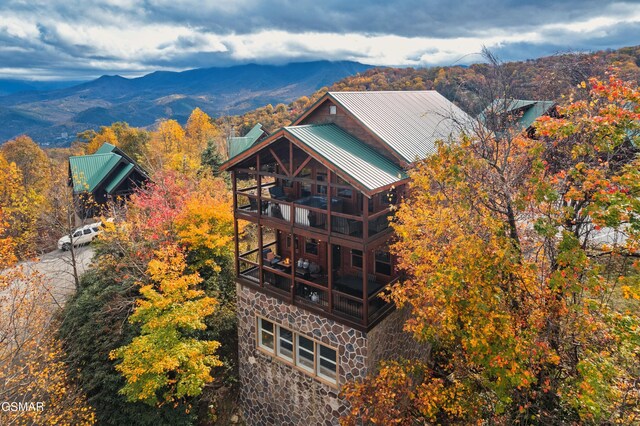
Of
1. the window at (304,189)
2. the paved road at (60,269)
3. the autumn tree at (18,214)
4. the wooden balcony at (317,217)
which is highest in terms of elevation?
the window at (304,189)

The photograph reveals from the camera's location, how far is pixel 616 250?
9156mm

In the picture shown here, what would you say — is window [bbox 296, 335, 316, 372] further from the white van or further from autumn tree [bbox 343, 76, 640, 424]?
the white van

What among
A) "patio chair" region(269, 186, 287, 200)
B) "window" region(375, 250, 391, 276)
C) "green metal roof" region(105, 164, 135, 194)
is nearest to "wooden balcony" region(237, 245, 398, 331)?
"window" region(375, 250, 391, 276)

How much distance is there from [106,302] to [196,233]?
238 inches

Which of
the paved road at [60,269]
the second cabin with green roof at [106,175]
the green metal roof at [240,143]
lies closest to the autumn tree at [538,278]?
the paved road at [60,269]

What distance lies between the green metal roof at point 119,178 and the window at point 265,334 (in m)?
29.9

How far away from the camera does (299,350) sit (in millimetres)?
16719

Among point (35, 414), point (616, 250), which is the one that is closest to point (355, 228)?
point (616, 250)

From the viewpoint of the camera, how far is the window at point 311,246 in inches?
729

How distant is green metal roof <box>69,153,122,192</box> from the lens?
134 ft

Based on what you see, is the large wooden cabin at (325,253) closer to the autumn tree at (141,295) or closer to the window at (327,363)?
the window at (327,363)

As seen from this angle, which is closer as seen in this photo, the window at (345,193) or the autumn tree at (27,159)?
the window at (345,193)

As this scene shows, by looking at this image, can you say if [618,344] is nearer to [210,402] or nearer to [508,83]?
[508,83]

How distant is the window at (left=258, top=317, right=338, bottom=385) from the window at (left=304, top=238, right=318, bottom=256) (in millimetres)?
3807
